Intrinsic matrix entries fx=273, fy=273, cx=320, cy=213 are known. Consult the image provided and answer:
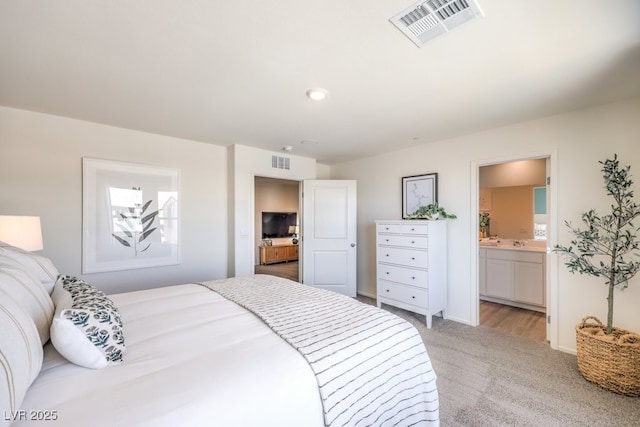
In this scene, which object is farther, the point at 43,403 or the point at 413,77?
the point at 413,77

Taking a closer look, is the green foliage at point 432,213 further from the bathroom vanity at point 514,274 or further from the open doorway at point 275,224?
the open doorway at point 275,224

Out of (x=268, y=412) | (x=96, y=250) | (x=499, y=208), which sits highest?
(x=499, y=208)

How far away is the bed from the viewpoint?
0.84m

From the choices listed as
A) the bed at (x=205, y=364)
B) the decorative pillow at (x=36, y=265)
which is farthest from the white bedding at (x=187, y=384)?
the decorative pillow at (x=36, y=265)

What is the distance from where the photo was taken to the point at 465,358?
253cm

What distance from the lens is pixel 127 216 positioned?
10.1 feet

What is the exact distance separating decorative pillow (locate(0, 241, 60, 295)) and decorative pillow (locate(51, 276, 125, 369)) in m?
0.31

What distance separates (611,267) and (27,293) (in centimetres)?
371

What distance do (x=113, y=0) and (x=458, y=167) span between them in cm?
353

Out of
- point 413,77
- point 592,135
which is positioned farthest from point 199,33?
point 592,135

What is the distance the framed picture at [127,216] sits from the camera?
287 cm

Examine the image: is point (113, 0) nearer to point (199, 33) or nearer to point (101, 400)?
point (199, 33)

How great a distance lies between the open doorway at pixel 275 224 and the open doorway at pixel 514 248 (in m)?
4.49

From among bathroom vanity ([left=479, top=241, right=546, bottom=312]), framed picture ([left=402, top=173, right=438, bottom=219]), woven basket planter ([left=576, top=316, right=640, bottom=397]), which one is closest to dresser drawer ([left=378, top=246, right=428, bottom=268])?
framed picture ([left=402, top=173, right=438, bottom=219])
